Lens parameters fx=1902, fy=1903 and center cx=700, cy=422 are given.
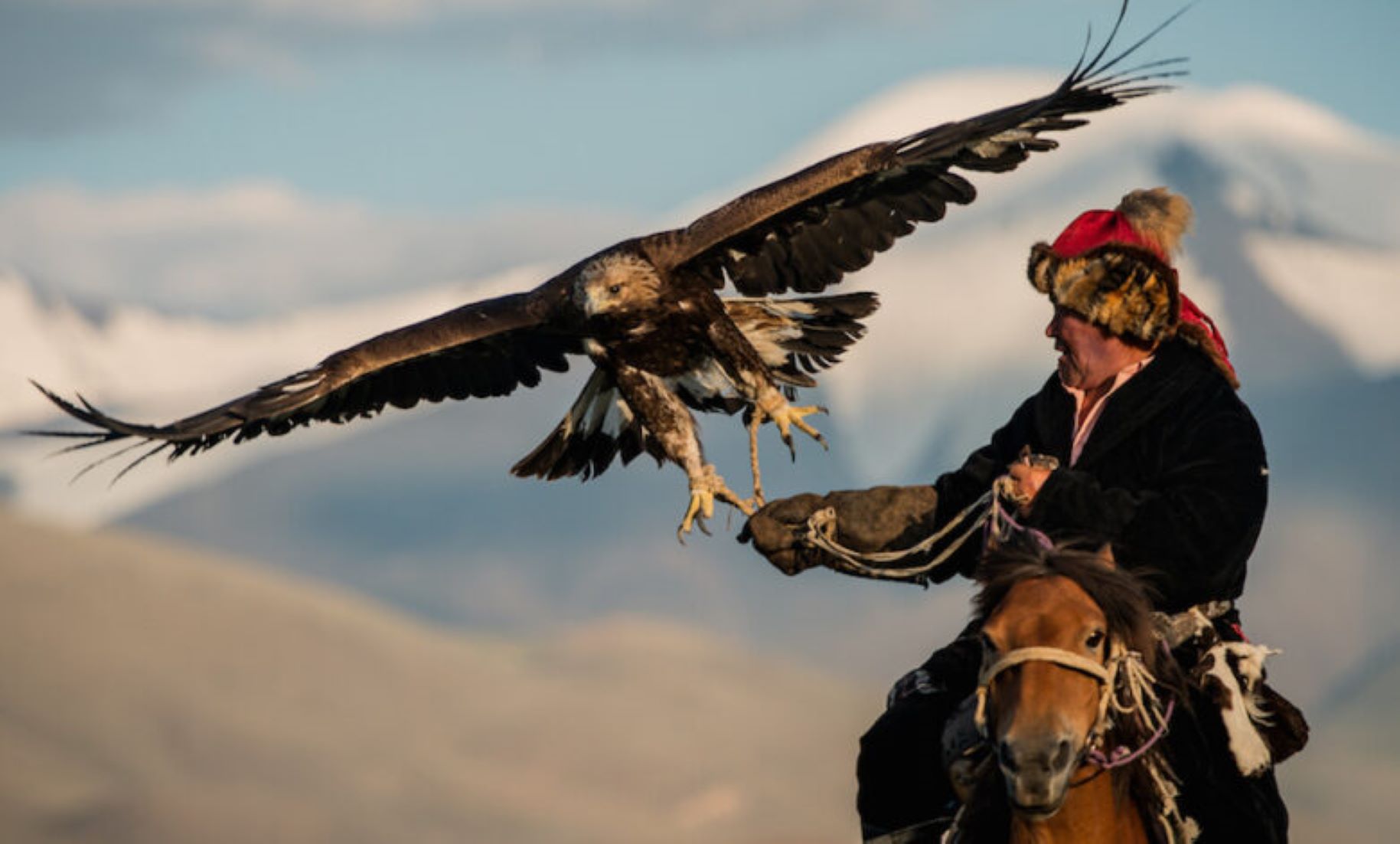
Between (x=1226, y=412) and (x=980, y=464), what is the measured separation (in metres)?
0.78

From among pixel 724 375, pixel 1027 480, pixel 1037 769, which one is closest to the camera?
pixel 1037 769

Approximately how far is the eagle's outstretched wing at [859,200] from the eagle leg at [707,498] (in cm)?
102

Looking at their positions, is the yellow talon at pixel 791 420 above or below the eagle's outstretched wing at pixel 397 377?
below

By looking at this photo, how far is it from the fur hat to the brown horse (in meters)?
0.87

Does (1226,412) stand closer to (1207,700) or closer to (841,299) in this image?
(1207,700)

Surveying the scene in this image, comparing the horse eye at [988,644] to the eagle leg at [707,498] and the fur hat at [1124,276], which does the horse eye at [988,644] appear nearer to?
the fur hat at [1124,276]

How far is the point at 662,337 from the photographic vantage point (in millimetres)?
7480

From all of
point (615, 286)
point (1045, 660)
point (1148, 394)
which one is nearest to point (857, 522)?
point (1148, 394)

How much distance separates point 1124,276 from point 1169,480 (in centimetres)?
51

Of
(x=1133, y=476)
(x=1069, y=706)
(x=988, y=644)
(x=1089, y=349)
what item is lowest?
(x=1069, y=706)

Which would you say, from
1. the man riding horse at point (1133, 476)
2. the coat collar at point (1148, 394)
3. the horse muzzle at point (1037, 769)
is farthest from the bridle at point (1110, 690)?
the coat collar at point (1148, 394)

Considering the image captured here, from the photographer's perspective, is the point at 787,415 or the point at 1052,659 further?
the point at 787,415

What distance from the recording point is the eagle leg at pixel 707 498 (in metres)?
6.28

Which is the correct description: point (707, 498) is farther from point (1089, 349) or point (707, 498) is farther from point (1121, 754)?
point (1121, 754)
